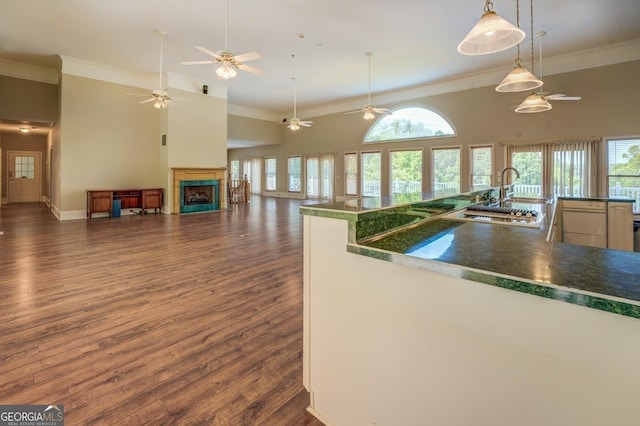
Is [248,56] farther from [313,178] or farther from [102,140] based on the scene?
[313,178]

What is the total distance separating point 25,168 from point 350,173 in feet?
42.2

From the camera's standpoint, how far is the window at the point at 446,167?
9633 mm

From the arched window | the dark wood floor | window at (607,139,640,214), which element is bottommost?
the dark wood floor

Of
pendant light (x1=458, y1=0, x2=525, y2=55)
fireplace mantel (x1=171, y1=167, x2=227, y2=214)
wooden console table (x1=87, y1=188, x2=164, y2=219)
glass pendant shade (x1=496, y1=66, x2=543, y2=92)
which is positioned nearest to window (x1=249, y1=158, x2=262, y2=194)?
fireplace mantel (x1=171, y1=167, x2=227, y2=214)

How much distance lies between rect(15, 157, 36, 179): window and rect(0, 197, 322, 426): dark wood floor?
10.1 meters

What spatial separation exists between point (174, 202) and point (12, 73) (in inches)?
196

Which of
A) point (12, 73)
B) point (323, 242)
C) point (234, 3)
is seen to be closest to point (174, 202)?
point (12, 73)

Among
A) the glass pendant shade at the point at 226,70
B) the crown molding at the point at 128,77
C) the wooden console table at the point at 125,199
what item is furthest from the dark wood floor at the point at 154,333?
the crown molding at the point at 128,77

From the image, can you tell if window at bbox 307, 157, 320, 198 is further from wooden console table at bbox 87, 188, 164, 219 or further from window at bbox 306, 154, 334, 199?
wooden console table at bbox 87, 188, 164, 219

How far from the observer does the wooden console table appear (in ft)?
26.1

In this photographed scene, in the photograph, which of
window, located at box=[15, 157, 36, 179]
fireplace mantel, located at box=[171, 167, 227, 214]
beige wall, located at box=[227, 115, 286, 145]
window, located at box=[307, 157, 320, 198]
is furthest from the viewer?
window, located at box=[307, 157, 320, 198]

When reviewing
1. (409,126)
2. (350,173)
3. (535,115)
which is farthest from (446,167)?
(350,173)

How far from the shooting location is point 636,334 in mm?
790

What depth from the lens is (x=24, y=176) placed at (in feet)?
40.4
